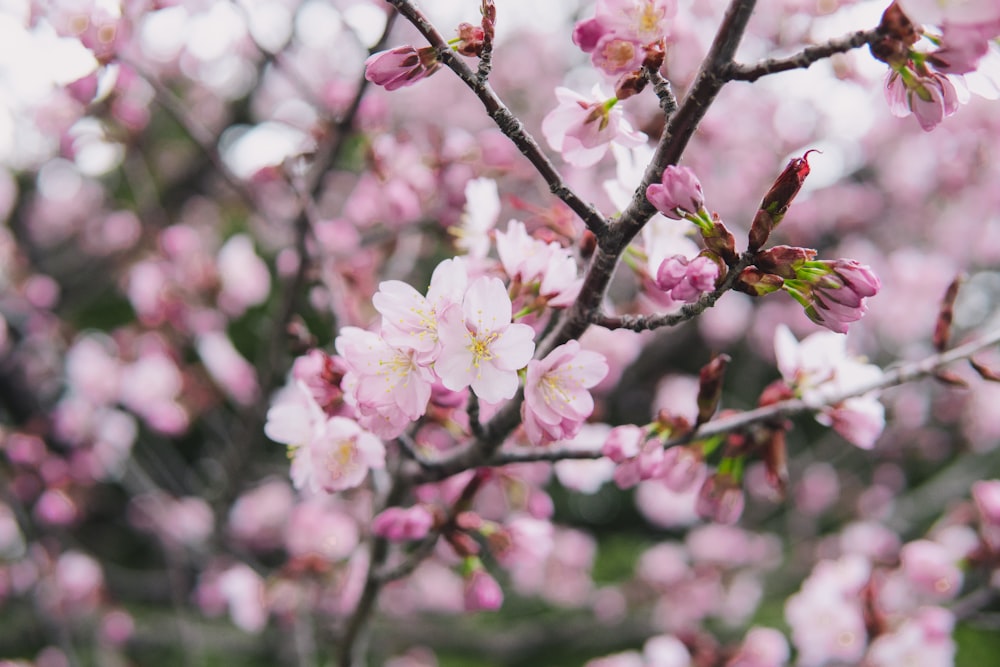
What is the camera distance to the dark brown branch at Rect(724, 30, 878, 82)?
780 mm

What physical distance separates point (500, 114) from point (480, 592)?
37.7 inches

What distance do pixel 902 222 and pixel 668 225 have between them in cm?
451

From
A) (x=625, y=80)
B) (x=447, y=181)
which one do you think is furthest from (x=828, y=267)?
(x=447, y=181)

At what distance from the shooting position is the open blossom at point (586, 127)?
988mm

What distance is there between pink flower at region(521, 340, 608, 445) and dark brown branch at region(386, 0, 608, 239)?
0.18m

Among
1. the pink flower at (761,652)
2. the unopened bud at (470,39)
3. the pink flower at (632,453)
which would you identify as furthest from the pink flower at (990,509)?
the unopened bud at (470,39)

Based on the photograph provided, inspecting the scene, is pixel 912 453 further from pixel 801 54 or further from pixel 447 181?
pixel 801 54

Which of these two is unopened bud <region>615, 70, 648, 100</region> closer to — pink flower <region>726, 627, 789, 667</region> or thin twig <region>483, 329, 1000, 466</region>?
thin twig <region>483, 329, 1000, 466</region>

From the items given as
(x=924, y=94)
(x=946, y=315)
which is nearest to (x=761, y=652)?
(x=946, y=315)

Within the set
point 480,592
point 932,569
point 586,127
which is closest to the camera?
point 586,127

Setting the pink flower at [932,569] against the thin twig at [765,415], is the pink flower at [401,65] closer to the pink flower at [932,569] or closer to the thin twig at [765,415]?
the thin twig at [765,415]

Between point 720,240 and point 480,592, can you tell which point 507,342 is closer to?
point 720,240

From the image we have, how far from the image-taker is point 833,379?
1.30 meters

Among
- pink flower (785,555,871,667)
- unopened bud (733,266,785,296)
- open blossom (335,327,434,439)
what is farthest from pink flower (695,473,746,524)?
pink flower (785,555,871,667)
